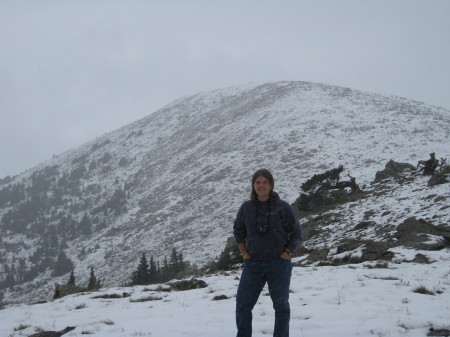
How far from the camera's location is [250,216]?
4.95 metres

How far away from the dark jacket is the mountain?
1336 centimetres

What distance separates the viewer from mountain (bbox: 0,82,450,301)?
153ft

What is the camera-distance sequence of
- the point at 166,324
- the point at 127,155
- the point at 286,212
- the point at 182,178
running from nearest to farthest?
the point at 286,212 → the point at 166,324 → the point at 182,178 → the point at 127,155

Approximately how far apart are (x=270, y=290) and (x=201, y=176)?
63451 millimetres

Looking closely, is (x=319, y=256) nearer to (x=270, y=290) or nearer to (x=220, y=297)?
(x=220, y=297)

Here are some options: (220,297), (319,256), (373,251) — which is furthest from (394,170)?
(220,297)

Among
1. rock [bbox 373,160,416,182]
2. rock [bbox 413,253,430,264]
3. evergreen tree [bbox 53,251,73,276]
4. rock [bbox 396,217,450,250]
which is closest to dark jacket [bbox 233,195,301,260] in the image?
rock [bbox 413,253,430,264]

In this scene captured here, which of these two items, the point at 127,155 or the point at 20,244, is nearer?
the point at 20,244

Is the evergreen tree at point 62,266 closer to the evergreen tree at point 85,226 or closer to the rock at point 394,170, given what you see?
the evergreen tree at point 85,226

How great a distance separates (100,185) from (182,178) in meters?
44.9

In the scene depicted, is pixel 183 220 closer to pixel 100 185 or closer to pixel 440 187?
pixel 440 187

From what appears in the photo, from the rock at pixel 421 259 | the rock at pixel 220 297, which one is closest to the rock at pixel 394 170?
the rock at pixel 421 259

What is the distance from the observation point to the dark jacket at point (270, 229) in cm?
479

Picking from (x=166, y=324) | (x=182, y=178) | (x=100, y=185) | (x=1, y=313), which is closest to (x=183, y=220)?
(x=182, y=178)
